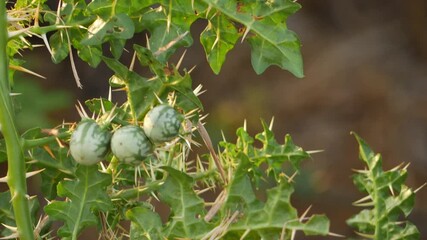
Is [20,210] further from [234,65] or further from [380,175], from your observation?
[234,65]

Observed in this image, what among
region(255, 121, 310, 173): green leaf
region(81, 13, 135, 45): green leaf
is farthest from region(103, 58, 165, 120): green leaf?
region(255, 121, 310, 173): green leaf

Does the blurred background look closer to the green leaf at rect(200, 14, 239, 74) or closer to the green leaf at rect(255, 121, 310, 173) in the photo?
the green leaf at rect(255, 121, 310, 173)

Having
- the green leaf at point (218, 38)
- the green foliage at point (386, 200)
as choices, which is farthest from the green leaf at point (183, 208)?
the green foliage at point (386, 200)

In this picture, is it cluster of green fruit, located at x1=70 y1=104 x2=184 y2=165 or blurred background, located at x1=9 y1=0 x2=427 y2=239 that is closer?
cluster of green fruit, located at x1=70 y1=104 x2=184 y2=165

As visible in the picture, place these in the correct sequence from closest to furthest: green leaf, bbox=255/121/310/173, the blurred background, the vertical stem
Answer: the vertical stem → green leaf, bbox=255/121/310/173 → the blurred background

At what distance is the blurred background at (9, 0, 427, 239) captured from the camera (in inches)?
146

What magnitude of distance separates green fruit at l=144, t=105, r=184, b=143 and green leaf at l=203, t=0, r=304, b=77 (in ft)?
0.29

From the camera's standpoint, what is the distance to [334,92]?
396cm

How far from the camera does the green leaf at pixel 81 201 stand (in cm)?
84

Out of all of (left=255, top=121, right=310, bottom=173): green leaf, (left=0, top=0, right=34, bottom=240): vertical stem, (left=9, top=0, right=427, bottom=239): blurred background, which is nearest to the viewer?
(left=0, top=0, right=34, bottom=240): vertical stem

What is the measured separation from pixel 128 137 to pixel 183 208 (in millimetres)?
89

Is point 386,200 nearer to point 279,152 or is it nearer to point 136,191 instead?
point 279,152

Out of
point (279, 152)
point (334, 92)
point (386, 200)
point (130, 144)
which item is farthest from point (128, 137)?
point (334, 92)

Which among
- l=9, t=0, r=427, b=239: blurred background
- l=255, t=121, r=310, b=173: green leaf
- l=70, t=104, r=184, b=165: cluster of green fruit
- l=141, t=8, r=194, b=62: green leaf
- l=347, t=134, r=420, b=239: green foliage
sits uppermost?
l=141, t=8, r=194, b=62: green leaf
